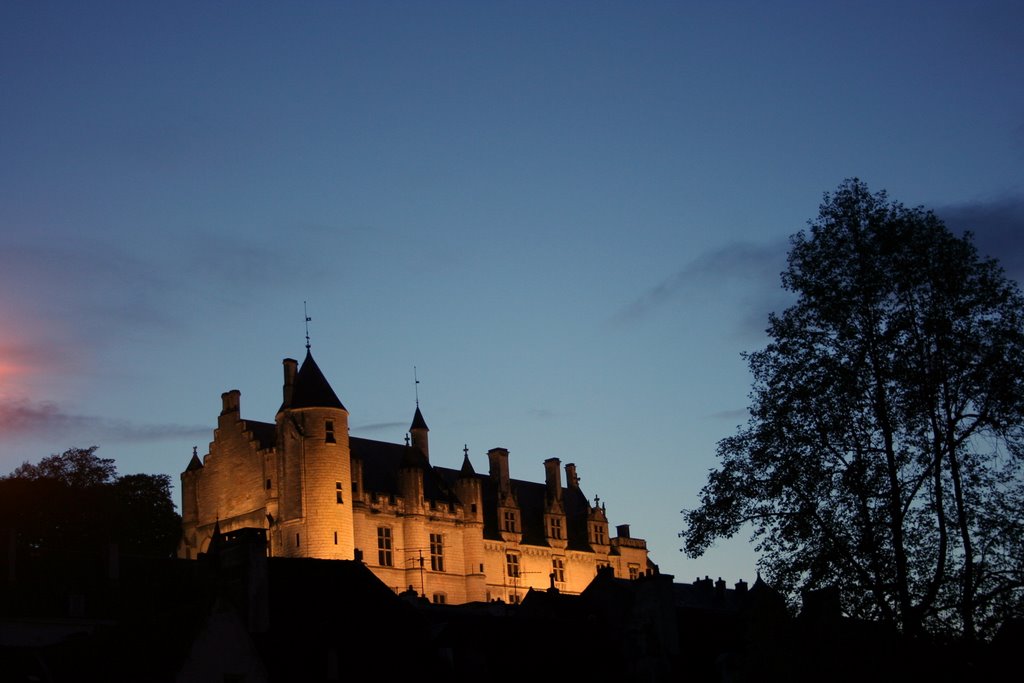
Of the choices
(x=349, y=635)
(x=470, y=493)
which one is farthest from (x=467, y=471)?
Answer: (x=349, y=635)

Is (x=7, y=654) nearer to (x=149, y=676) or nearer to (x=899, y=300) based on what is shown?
(x=149, y=676)

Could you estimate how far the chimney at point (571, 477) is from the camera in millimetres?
88938

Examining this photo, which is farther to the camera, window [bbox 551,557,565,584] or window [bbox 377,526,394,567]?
window [bbox 551,557,565,584]

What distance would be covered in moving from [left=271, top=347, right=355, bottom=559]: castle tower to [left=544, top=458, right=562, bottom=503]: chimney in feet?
65.4

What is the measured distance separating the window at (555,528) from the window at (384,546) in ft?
47.8

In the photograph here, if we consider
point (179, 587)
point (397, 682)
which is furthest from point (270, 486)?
point (397, 682)

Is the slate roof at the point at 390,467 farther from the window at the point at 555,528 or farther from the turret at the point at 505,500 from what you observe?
the window at the point at 555,528

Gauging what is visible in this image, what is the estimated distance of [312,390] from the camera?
65.4 meters

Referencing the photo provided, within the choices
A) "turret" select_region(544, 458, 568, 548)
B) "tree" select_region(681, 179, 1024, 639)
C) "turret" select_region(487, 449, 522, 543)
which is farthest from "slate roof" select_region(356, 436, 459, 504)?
"tree" select_region(681, 179, 1024, 639)

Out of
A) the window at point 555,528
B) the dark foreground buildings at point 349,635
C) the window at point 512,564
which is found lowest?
the dark foreground buildings at point 349,635

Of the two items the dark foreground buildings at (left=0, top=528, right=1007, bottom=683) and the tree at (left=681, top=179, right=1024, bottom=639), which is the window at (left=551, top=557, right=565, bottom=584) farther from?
the tree at (left=681, top=179, right=1024, bottom=639)

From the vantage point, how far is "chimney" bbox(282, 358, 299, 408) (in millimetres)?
65875

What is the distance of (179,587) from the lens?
40.2 m

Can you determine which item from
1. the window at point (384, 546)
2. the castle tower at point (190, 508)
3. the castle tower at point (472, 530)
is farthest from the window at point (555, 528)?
the castle tower at point (190, 508)
